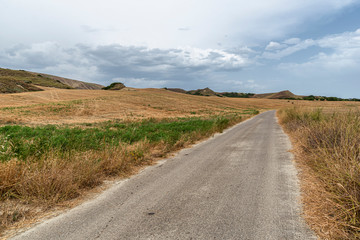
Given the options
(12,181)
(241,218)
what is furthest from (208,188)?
(12,181)

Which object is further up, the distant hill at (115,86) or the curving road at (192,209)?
the distant hill at (115,86)

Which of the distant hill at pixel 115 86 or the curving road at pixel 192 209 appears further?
the distant hill at pixel 115 86

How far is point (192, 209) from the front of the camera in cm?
449

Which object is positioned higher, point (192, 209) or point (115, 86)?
point (115, 86)

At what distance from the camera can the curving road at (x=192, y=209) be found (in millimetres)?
3652

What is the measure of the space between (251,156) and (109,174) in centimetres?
581

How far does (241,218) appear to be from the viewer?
407 cm

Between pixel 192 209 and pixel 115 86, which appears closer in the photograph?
pixel 192 209

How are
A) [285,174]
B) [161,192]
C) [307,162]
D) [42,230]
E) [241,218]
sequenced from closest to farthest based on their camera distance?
1. [42,230]
2. [241,218]
3. [161,192]
4. [285,174]
5. [307,162]

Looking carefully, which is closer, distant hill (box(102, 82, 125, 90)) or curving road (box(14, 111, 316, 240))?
curving road (box(14, 111, 316, 240))

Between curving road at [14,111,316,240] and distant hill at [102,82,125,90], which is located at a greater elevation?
distant hill at [102,82,125,90]

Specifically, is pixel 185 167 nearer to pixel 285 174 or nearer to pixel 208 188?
pixel 208 188

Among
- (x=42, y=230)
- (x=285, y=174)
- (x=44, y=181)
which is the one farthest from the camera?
(x=285, y=174)

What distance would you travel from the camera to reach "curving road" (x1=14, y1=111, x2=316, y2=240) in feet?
12.0
